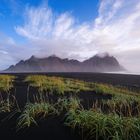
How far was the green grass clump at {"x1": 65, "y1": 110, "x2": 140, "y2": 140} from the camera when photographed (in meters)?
5.56

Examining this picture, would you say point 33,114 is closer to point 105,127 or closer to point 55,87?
point 105,127

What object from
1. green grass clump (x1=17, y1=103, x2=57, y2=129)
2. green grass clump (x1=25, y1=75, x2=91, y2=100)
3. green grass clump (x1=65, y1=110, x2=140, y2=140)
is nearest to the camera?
green grass clump (x1=65, y1=110, x2=140, y2=140)

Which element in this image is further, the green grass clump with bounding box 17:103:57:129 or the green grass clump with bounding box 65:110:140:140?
the green grass clump with bounding box 17:103:57:129

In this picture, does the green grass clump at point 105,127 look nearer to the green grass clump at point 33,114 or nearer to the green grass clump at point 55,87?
the green grass clump at point 33,114

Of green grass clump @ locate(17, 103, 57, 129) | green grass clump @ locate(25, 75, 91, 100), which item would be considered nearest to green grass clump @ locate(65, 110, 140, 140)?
green grass clump @ locate(17, 103, 57, 129)

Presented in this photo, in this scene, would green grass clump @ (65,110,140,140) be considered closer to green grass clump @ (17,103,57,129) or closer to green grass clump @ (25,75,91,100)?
green grass clump @ (17,103,57,129)

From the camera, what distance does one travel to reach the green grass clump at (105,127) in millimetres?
5556

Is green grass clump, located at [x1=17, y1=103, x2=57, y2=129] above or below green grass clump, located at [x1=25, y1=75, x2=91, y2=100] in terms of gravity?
below

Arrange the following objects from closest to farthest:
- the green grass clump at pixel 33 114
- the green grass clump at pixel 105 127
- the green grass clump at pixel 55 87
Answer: the green grass clump at pixel 105 127 < the green grass clump at pixel 33 114 < the green grass clump at pixel 55 87

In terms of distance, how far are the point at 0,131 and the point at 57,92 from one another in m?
6.85

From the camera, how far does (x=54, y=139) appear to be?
18.9ft

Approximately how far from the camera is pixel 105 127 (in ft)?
18.9

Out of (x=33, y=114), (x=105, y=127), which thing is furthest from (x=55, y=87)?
(x=105, y=127)

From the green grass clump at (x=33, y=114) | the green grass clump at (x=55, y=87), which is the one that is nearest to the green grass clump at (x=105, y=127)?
the green grass clump at (x=33, y=114)
